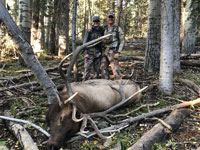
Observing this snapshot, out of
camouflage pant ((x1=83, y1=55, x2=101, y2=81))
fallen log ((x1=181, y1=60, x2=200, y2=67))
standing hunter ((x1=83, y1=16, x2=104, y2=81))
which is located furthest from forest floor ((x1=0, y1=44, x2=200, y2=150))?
fallen log ((x1=181, y1=60, x2=200, y2=67))

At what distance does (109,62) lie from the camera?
7.02 meters

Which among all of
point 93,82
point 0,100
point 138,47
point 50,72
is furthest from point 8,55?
point 138,47

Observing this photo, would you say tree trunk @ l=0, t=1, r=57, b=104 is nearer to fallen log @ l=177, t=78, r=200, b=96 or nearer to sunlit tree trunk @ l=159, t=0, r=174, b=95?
sunlit tree trunk @ l=159, t=0, r=174, b=95

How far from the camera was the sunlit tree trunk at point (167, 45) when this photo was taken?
218 inches

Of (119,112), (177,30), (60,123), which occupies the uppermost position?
(177,30)

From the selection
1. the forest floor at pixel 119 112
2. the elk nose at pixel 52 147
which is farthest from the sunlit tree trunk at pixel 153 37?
the elk nose at pixel 52 147

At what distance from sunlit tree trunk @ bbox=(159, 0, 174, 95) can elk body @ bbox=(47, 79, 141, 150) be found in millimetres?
842

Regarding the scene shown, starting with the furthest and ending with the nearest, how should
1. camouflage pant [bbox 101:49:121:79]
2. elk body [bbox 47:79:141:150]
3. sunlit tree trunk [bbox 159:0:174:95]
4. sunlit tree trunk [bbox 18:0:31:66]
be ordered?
sunlit tree trunk [bbox 18:0:31:66], camouflage pant [bbox 101:49:121:79], sunlit tree trunk [bbox 159:0:174:95], elk body [bbox 47:79:141:150]

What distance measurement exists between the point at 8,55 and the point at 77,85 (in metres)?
8.87

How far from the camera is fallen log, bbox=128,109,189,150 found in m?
3.15

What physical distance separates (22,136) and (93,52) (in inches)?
153

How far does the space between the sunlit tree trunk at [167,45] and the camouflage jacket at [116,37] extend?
4.64ft

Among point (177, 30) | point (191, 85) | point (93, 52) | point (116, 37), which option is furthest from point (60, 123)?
point (177, 30)

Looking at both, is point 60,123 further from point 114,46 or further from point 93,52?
point 114,46
